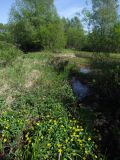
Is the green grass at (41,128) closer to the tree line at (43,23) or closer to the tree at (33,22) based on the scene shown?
the tree line at (43,23)

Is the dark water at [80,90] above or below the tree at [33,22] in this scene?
below

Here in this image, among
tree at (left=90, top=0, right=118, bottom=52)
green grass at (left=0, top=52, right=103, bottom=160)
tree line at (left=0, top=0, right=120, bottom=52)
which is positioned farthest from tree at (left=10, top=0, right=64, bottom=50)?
green grass at (left=0, top=52, right=103, bottom=160)

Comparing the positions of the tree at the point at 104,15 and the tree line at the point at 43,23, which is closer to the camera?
the tree at the point at 104,15

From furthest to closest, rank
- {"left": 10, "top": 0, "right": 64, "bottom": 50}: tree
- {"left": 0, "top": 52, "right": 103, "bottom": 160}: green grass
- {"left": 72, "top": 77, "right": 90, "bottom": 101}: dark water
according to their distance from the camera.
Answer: {"left": 10, "top": 0, "right": 64, "bottom": 50}: tree
{"left": 72, "top": 77, "right": 90, "bottom": 101}: dark water
{"left": 0, "top": 52, "right": 103, "bottom": 160}: green grass

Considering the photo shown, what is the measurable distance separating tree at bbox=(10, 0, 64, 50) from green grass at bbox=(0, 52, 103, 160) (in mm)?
33112

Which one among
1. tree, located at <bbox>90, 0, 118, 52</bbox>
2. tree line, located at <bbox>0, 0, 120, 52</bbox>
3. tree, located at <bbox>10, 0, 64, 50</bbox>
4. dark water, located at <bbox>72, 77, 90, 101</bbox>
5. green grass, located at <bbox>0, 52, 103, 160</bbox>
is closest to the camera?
green grass, located at <bbox>0, 52, 103, 160</bbox>

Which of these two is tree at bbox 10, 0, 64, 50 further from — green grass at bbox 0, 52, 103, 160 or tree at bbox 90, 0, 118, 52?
green grass at bbox 0, 52, 103, 160

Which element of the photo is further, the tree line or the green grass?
the tree line

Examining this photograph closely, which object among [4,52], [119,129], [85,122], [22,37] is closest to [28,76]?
[4,52]

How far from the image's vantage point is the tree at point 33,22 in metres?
44.5

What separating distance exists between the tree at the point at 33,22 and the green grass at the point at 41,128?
3311 cm

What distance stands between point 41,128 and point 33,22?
43.2 m

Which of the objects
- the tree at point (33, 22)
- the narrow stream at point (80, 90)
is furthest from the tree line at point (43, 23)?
the narrow stream at point (80, 90)

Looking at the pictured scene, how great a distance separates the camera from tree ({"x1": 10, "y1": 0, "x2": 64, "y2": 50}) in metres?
44.5
